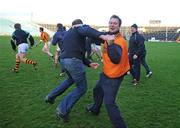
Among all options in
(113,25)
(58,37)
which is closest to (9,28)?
(58,37)

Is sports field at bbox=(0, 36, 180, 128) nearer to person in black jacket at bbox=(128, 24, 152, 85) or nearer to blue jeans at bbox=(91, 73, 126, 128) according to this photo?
person in black jacket at bbox=(128, 24, 152, 85)

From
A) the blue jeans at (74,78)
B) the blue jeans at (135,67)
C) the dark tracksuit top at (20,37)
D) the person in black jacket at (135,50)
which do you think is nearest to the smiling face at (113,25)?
the blue jeans at (74,78)

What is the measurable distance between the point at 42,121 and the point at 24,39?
7.02m

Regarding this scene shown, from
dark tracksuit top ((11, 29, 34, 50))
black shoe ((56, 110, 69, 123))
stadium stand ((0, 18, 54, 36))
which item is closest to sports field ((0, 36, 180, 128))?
black shoe ((56, 110, 69, 123))

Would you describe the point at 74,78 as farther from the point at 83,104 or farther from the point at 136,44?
the point at 136,44

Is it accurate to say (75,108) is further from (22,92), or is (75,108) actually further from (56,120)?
(22,92)

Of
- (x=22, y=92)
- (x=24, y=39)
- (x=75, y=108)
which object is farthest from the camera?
(x=24, y=39)

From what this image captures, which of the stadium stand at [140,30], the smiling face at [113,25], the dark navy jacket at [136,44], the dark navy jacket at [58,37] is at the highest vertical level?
the smiling face at [113,25]

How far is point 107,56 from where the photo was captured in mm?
6383

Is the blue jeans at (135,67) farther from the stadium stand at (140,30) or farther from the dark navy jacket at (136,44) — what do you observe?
the stadium stand at (140,30)

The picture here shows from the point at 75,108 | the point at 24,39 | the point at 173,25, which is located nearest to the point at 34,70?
the point at 24,39

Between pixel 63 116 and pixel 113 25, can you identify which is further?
pixel 63 116

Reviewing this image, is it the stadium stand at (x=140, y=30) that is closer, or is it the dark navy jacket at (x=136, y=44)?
the dark navy jacket at (x=136, y=44)

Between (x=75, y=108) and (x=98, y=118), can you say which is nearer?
(x=98, y=118)
